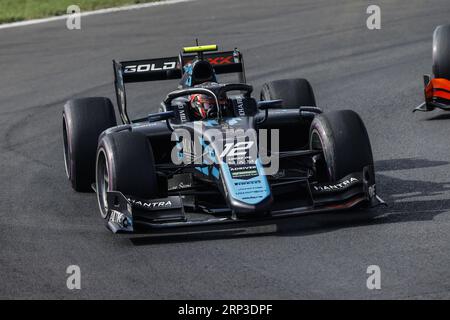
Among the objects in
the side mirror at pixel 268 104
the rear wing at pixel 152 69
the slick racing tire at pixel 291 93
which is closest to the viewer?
the side mirror at pixel 268 104

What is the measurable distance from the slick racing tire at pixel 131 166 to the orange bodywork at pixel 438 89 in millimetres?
5470

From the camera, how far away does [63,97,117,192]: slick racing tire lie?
37.9 feet

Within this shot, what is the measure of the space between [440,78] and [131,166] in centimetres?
587

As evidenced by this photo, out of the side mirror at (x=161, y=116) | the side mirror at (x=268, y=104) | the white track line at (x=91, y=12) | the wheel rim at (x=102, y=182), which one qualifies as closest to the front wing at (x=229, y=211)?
the wheel rim at (x=102, y=182)

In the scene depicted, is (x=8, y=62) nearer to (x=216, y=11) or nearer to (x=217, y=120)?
(x=216, y=11)

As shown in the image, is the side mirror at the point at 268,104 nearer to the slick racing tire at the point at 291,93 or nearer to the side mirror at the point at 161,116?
the side mirror at the point at 161,116

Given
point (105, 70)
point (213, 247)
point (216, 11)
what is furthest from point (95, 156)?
point (216, 11)

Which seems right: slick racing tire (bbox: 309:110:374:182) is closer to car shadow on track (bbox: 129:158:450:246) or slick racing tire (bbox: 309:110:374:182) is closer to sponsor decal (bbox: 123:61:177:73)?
car shadow on track (bbox: 129:158:450:246)

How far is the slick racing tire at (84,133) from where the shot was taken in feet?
37.9

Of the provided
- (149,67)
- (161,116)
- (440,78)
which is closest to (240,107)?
(161,116)

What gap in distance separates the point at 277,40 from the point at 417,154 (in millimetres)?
8733

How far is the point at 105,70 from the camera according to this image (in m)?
19.7

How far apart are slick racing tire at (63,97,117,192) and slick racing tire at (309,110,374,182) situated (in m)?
2.46

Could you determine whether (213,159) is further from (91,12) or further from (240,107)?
(91,12)
